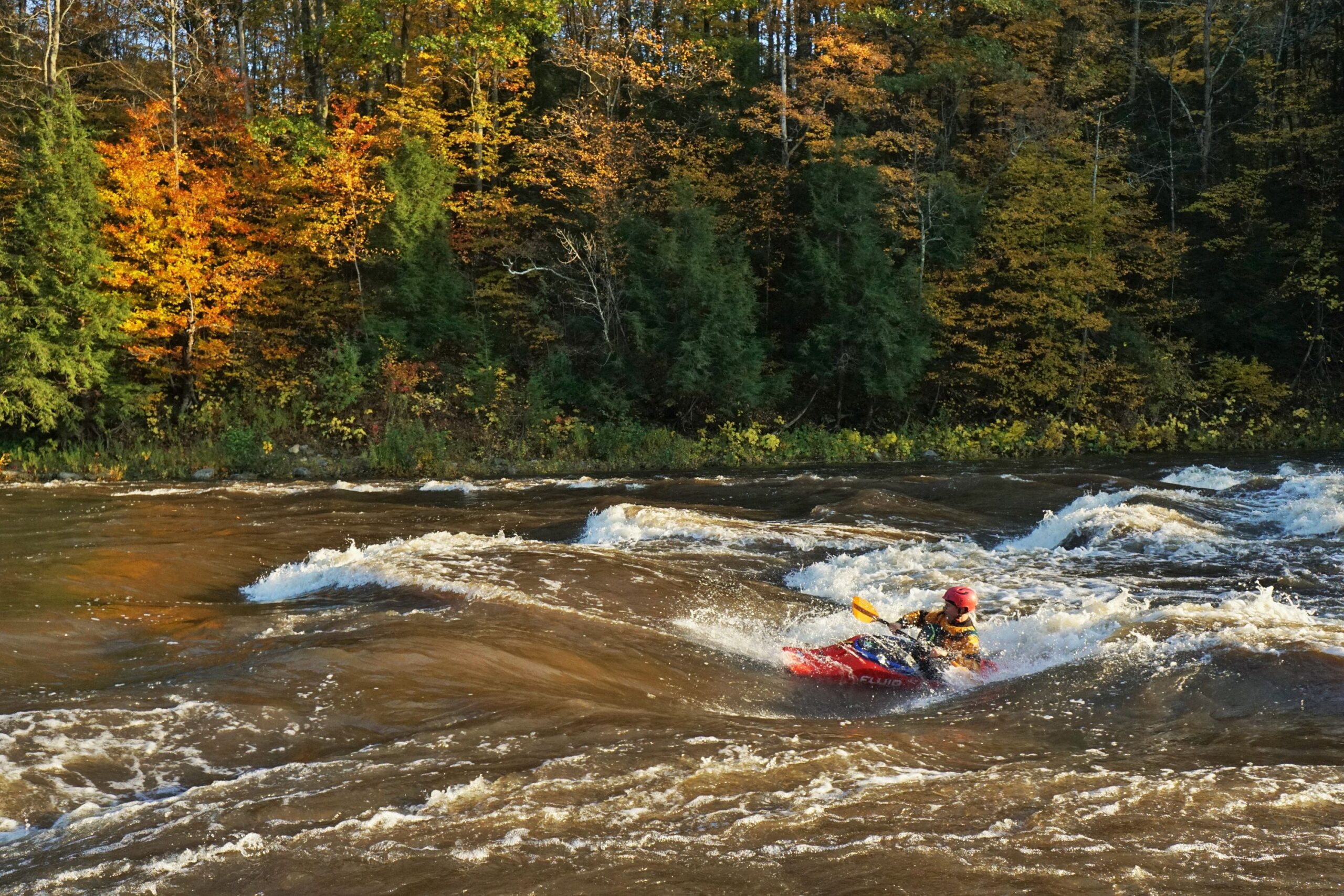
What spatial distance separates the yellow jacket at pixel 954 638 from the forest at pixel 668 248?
14119mm

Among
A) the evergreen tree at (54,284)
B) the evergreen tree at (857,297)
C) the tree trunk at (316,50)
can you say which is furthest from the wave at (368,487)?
the tree trunk at (316,50)

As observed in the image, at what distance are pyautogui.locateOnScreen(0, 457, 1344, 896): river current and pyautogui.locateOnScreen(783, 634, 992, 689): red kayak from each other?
0.46ft

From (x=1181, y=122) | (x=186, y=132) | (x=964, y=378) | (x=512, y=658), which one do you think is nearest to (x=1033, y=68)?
(x=1181, y=122)

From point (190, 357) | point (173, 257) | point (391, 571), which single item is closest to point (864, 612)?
point (391, 571)

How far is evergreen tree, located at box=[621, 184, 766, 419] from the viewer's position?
76.6 ft

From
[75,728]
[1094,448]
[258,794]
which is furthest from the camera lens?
[1094,448]

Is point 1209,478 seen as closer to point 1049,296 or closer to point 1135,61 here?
point 1049,296

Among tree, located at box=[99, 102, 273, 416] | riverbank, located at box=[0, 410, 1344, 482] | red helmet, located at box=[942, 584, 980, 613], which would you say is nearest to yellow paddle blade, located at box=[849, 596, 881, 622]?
red helmet, located at box=[942, 584, 980, 613]

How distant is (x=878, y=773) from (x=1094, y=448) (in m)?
19.9

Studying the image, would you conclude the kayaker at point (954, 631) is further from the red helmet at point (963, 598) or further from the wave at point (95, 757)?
the wave at point (95, 757)

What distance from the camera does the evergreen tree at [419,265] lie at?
24.4 metres

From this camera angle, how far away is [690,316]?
23547mm

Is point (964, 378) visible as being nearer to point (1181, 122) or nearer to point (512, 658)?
point (1181, 122)

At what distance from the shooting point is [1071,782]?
217 inches
